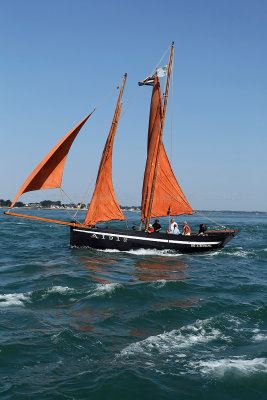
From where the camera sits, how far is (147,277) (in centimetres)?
1991

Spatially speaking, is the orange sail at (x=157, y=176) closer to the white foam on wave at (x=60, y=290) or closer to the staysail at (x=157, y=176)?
the staysail at (x=157, y=176)

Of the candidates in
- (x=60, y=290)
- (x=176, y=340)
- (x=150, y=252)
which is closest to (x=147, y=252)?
→ (x=150, y=252)

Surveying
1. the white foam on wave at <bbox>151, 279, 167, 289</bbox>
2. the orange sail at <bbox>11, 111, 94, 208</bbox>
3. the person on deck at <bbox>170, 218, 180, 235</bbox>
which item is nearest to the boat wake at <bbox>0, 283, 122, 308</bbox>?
the white foam on wave at <bbox>151, 279, 167, 289</bbox>

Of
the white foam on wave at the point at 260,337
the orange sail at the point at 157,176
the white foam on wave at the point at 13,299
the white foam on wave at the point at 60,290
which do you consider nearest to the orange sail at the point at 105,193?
the orange sail at the point at 157,176

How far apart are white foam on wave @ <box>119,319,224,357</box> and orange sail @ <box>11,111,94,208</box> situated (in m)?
16.3

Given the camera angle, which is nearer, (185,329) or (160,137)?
(185,329)

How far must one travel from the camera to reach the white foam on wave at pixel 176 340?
10320 millimetres

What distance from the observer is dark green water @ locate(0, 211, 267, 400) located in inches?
333

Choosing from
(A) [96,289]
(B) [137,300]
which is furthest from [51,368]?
(A) [96,289]

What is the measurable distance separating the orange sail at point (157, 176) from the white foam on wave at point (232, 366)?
2192 centimetres

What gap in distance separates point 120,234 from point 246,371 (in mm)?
19599

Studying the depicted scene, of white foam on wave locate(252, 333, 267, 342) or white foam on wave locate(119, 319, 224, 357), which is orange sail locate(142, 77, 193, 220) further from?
white foam on wave locate(252, 333, 267, 342)

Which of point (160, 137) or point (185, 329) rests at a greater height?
point (160, 137)

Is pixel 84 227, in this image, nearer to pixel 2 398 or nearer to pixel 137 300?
pixel 137 300
